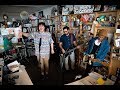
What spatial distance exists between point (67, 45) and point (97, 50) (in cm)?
44

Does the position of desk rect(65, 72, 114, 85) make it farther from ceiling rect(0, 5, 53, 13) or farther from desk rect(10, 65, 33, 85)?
ceiling rect(0, 5, 53, 13)

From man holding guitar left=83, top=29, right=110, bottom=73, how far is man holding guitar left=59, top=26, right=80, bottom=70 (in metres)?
0.22

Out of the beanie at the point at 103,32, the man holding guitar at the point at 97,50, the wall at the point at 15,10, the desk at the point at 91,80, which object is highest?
the wall at the point at 15,10

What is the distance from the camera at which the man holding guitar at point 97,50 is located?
2.36 m

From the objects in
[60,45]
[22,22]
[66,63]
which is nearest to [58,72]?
[66,63]

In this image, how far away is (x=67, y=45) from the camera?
2.42 m

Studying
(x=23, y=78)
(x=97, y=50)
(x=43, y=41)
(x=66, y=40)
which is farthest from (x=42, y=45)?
(x=97, y=50)

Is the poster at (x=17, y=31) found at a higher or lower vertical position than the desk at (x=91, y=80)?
higher

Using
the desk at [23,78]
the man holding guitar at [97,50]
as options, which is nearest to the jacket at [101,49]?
the man holding guitar at [97,50]

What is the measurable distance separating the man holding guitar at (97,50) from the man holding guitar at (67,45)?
22cm

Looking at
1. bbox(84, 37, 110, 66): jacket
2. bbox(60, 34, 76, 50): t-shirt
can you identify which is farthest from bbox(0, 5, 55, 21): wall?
bbox(84, 37, 110, 66): jacket

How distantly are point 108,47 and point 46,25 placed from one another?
0.92 metres

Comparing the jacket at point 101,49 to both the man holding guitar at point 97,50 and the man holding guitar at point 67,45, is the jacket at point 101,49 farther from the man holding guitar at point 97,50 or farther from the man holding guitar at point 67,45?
the man holding guitar at point 67,45

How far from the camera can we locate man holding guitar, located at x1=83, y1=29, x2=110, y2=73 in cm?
236
